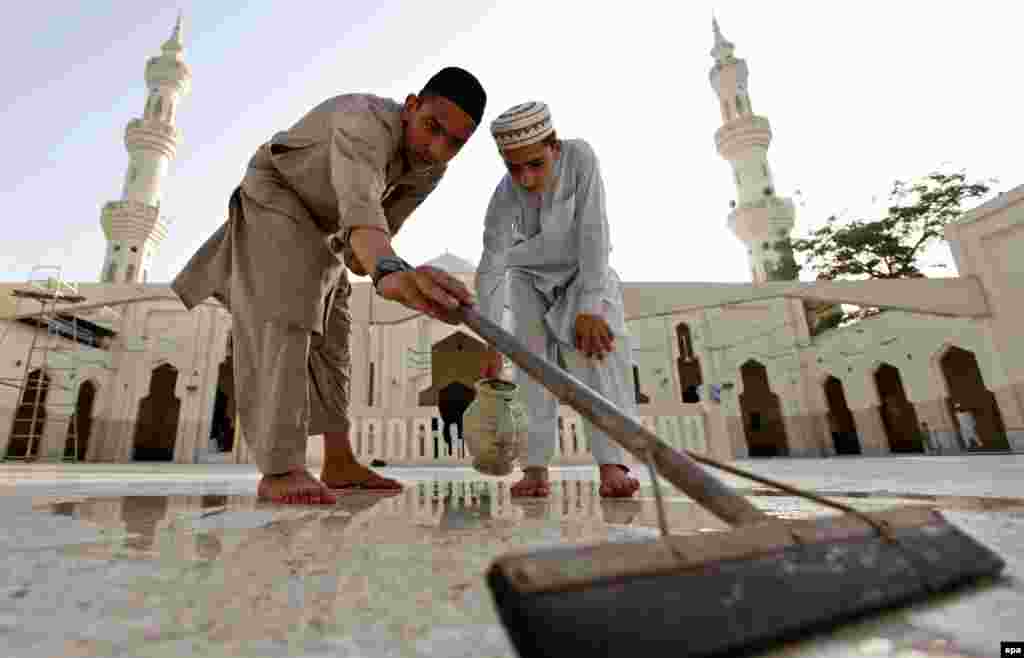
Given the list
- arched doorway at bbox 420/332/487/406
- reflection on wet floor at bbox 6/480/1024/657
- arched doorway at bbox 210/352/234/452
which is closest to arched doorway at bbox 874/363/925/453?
arched doorway at bbox 420/332/487/406

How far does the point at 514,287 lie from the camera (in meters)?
1.93

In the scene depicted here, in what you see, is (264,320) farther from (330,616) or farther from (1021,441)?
(1021,441)

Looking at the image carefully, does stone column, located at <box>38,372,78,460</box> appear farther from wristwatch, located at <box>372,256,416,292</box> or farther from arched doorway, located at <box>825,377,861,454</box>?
arched doorway, located at <box>825,377,861,454</box>

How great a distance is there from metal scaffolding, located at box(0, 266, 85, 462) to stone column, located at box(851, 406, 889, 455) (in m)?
13.9

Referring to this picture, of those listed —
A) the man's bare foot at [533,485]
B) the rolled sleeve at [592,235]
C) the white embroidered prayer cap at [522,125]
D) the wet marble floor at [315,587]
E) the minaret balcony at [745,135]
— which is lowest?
the wet marble floor at [315,587]

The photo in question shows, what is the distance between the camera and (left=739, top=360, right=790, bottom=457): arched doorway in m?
13.3

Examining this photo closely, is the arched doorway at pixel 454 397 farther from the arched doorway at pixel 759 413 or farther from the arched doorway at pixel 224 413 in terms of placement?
the arched doorway at pixel 759 413

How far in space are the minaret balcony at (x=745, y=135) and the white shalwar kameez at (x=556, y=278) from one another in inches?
648

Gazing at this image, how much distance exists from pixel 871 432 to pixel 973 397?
3.45 meters

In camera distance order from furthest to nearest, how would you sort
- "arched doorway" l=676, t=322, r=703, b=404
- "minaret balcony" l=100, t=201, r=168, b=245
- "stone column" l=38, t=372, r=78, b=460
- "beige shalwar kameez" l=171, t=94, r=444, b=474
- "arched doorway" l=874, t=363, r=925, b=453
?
"minaret balcony" l=100, t=201, r=168, b=245
"arched doorway" l=676, t=322, r=703, b=404
"arched doorway" l=874, t=363, r=925, b=453
"stone column" l=38, t=372, r=78, b=460
"beige shalwar kameez" l=171, t=94, r=444, b=474

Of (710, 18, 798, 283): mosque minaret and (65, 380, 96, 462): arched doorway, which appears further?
(710, 18, 798, 283): mosque minaret

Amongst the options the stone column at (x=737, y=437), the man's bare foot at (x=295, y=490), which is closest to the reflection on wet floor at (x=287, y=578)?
the man's bare foot at (x=295, y=490)

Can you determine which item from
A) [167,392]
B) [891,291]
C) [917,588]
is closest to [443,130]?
[917,588]

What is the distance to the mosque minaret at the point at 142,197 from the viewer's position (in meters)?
14.5
